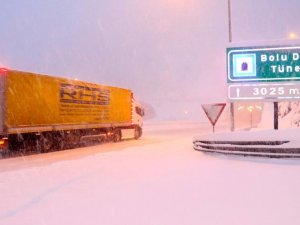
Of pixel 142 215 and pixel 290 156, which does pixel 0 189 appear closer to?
pixel 142 215

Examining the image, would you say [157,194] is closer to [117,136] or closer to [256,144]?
[256,144]

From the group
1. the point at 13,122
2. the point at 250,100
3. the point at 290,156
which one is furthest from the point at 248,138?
the point at 13,122

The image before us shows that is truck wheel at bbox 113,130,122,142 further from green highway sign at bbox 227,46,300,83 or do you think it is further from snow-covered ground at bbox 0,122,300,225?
snow-covered ground at bbox 0,122,300,225

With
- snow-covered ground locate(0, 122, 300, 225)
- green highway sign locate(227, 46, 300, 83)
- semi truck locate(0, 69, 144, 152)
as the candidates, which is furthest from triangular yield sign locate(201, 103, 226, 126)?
semi truck locate(0, 69, 144, 152)

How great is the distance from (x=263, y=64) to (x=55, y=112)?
29.8ft

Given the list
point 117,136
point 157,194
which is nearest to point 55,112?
point 117,136

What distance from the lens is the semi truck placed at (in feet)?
50.4

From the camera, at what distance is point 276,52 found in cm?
1500

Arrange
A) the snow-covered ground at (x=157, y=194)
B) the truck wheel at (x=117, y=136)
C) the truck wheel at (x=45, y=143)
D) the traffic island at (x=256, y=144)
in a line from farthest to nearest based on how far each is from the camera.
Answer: the truck wheel at (x=117, y=136)
the truck wheel at (x=45, y=143)
the traffic island at (x=256, y=144)
the snow-covered ground at (x=157, y=194)

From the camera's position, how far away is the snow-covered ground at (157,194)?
5215 mm

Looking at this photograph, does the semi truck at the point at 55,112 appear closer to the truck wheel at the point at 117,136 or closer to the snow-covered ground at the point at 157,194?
the truck wheel at the point at 117,136

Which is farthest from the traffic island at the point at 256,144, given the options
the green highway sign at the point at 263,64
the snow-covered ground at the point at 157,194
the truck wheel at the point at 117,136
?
the truck wheel at the point at 117,136

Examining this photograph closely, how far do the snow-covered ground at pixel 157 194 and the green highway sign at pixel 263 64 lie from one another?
5.67m

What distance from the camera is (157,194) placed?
657cm
